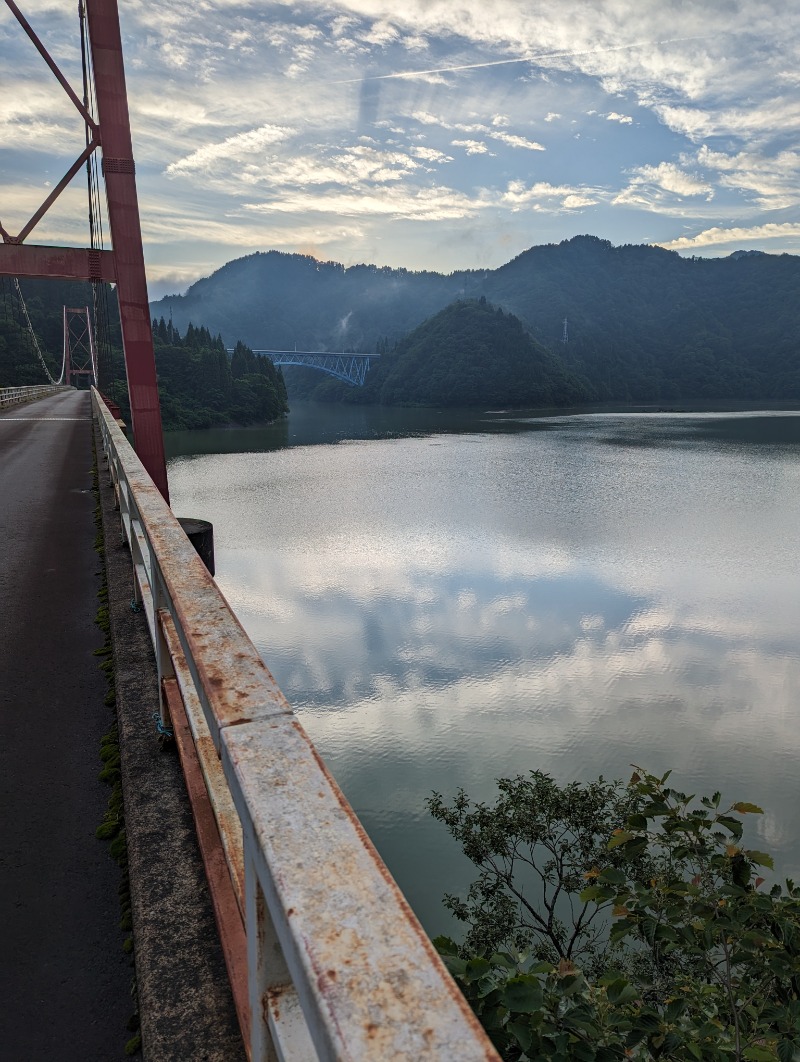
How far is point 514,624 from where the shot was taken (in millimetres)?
23734

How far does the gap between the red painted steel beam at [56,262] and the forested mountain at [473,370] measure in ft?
425

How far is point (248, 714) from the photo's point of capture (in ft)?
4.96

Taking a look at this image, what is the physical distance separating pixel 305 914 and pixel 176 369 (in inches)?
4138

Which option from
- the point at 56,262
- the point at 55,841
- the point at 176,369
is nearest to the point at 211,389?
the point at 176,369

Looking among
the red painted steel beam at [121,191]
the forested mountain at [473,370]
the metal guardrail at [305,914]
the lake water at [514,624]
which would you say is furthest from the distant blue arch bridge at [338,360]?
the metal guardrail at [305,914]

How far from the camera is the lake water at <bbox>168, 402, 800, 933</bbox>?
1481 cm

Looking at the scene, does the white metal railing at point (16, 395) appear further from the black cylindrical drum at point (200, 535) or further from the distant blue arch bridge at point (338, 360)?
the distant blue arch bridge at point (338, 360)

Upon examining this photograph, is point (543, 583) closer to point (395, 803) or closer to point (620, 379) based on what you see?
point (395, 803)

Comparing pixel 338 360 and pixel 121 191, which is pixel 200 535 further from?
pixel 338 360

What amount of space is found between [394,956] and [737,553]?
33.9 metres

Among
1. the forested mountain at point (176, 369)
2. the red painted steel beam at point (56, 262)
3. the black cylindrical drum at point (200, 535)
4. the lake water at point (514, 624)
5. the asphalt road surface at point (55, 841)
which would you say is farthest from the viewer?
the forested mountain at point (176, 369)

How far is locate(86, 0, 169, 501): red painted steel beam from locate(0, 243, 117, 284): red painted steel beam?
0.31 m

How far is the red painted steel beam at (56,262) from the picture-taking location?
1111 centimetres

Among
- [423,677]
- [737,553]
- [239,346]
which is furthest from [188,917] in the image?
[239,346]
